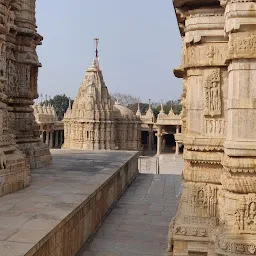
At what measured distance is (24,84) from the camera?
10367 mm

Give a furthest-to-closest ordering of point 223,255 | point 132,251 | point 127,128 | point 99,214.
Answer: point 127,128 < point 99,214 < point 132,251 < point 223,255

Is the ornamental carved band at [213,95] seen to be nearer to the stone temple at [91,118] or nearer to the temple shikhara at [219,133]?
the temple shikhara at [219,133]

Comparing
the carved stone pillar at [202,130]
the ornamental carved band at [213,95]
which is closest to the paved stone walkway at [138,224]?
the carved stone pillar at [202,130]

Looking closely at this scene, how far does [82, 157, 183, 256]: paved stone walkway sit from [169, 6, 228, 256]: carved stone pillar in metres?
1.32

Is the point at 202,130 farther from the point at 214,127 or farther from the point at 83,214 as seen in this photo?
the point at 83,214

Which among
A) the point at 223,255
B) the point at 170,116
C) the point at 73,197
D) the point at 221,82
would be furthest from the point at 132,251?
the point at 170,116

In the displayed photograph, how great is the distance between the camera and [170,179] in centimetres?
1430

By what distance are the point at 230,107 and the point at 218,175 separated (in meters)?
1.20

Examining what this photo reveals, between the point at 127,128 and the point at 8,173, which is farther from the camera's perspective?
the point at 127,128

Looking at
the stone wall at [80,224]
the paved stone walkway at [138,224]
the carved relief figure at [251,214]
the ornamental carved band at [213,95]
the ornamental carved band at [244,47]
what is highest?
the ornamental carved band at [244,47]

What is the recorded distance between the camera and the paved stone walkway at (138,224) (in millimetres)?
6512

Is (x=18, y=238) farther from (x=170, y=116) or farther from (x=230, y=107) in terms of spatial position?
(x=170, y=116)

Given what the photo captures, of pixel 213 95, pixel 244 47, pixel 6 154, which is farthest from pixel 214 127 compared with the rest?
pixel 6 154

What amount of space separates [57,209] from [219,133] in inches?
103
